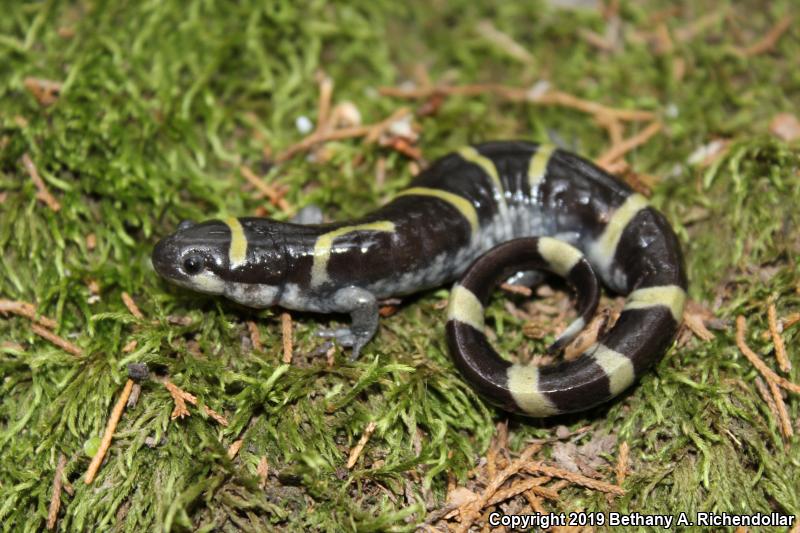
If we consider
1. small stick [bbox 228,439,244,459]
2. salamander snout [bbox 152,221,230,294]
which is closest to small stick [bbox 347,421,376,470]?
small stick [bbox 228,439,244,459]

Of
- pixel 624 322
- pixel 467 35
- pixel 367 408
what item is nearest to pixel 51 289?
pixel 367 408

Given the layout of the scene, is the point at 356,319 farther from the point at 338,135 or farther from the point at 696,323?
the point at 696,323

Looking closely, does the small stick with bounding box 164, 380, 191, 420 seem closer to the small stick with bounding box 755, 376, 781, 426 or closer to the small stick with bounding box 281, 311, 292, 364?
the small stick with bounding box 281, 311, 292, 364

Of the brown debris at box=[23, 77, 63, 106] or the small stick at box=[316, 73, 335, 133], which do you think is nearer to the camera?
the brown debris at box=[23, 77, 63, 106]

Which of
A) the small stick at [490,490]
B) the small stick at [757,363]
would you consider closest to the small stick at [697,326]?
the small stick at [757,363]

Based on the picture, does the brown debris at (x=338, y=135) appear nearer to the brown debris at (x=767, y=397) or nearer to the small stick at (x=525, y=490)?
the small stick at (x=525, y=490)
